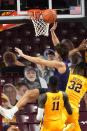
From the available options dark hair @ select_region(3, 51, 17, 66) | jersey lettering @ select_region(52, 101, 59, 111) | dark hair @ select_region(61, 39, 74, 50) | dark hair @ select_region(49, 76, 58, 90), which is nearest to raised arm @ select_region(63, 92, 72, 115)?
jersey lettering @ select_region(52, 101, 59, 111)

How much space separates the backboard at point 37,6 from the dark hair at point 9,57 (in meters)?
1.09

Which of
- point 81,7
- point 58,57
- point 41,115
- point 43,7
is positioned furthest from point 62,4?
point 41,115

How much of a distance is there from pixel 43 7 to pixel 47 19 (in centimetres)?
281

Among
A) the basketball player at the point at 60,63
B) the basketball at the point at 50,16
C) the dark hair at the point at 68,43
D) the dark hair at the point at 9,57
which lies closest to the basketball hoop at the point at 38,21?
the basketball at the point at 50,16

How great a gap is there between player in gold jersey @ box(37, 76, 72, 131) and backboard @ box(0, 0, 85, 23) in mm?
2337

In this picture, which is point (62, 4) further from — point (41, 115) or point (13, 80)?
point (41, 115)

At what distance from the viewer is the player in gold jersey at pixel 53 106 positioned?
6449 millimetres

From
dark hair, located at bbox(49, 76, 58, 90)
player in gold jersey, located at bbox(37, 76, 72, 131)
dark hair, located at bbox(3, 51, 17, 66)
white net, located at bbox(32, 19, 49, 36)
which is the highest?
white net, located at bbox(32, 19, 49, 36)

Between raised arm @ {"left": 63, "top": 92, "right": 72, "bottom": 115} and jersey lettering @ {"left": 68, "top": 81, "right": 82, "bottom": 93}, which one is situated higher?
jersey lettering @ {"left": 68, "top": 81, "right": 82, "bottom": 93}

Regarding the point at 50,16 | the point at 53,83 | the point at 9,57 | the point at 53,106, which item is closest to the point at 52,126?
the point at 53,106

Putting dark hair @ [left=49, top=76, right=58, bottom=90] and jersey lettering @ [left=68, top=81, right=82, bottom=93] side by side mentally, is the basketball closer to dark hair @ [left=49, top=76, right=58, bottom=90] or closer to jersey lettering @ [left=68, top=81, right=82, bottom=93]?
jersey lettering @ [left=68, top=81, right=82, bottom=93]

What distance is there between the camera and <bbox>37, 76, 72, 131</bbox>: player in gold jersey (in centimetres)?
645

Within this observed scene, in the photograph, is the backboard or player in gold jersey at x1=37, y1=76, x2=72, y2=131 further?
the backboard

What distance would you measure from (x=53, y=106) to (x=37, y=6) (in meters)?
4.93
